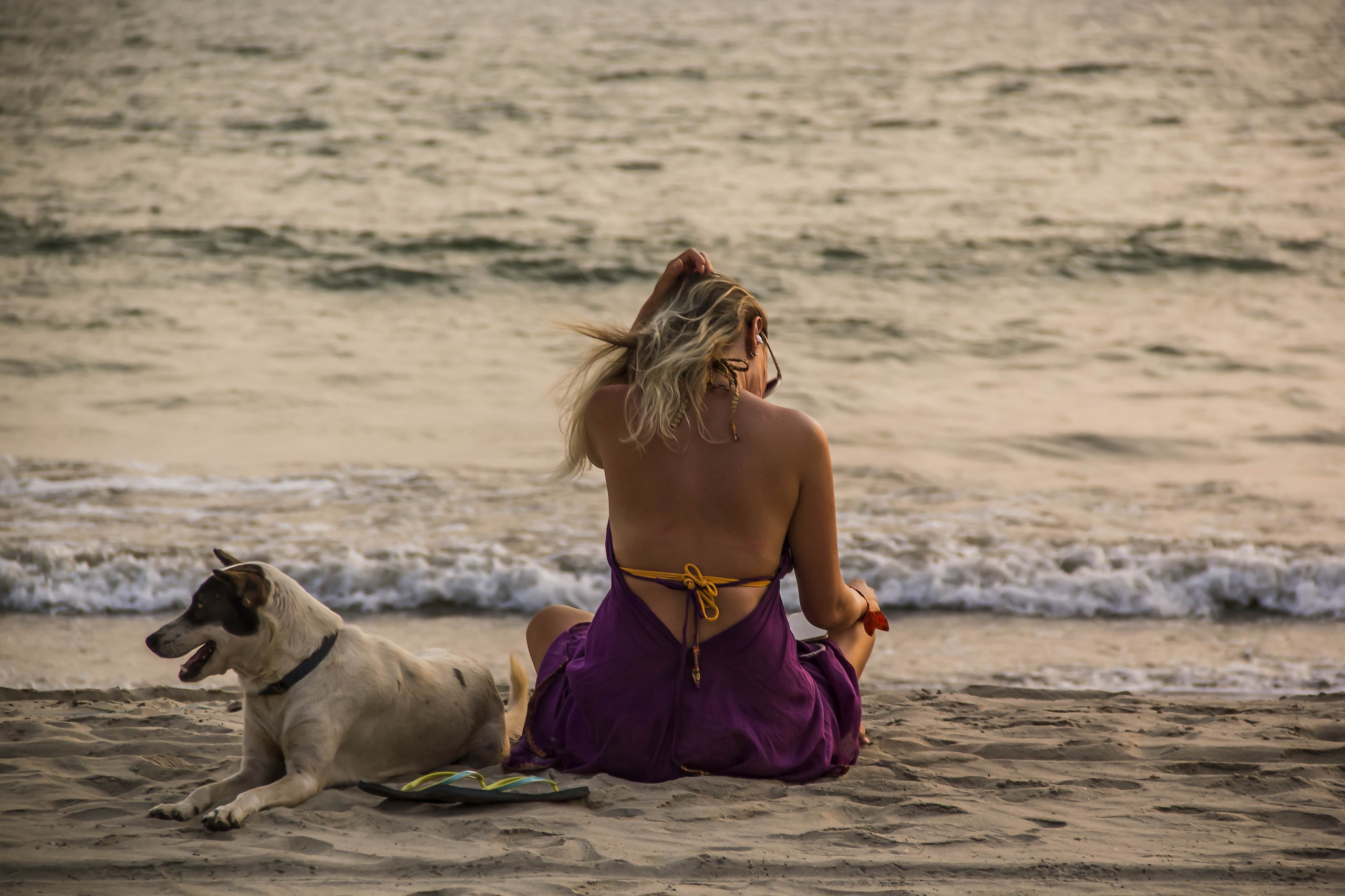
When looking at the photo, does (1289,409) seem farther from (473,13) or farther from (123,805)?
(473,13)

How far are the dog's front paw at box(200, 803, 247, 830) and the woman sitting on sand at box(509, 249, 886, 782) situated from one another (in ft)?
3.15

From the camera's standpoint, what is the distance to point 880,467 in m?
8.25

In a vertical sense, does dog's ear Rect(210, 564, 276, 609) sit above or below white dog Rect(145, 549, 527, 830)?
above

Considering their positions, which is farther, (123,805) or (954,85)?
(954,85)

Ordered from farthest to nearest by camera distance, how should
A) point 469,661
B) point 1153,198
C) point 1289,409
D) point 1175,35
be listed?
point 1175,35 < point 1153,198 < point 1289,409 < point 469,661

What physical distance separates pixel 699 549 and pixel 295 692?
121cm

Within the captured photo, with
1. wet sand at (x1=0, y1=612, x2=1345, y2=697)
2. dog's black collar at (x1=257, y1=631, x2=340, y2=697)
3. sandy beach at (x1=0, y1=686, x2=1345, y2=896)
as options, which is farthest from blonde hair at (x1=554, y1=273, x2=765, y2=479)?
wet sand at (x1=0, y1=612, x2=1345, y2=697)

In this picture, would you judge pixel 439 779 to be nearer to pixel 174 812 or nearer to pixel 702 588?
pixel 174 812

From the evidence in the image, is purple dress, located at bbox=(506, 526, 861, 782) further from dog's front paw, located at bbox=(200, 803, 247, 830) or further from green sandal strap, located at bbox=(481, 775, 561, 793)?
dog's front paw, located at bbox=(200, 803, 247, 830)

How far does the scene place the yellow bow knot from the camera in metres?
3.10

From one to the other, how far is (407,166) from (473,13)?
37.9 ft

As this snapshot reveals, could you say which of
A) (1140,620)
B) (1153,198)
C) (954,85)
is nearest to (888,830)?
(1140,620)

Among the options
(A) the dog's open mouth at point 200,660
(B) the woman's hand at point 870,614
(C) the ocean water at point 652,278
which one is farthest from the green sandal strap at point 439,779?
(C) the ocean water at point 652,278

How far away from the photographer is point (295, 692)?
3090 millimetres
